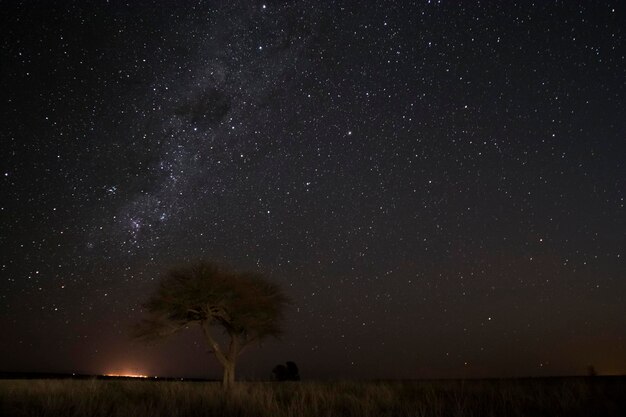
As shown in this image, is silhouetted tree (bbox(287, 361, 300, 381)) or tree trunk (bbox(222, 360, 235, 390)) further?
silhouetted tree (bbox(287, 361, 300, 381))

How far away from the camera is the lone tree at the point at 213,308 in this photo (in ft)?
82.1

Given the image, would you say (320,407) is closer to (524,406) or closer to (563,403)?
(524,406)

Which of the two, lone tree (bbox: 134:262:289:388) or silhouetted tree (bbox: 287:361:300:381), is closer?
lone tree (bbox: 134:262:289:388)

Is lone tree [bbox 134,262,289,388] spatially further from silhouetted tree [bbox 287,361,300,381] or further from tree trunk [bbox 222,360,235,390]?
silhouetted tree [bbox 287,361,300,381]

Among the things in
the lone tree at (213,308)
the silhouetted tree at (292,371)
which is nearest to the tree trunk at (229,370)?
the lone tree at (213,308)

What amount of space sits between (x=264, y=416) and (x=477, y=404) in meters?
4.20

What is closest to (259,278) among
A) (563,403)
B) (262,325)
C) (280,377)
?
(262,325)

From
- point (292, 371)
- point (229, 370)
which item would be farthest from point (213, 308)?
point (292, 371)

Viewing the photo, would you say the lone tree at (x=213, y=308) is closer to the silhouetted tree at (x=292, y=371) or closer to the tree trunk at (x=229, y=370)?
the tree trunk at (x=229, y=370)

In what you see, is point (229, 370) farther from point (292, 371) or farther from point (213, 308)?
point (292, 371)

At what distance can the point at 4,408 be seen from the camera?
29.8 ft

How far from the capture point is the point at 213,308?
2558cm

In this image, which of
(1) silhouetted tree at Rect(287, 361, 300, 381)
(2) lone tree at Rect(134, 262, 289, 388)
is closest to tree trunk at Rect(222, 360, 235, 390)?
(2) lone tree at Rect(134, 262, 289, 388)

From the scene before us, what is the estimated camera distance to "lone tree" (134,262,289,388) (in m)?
25.0
